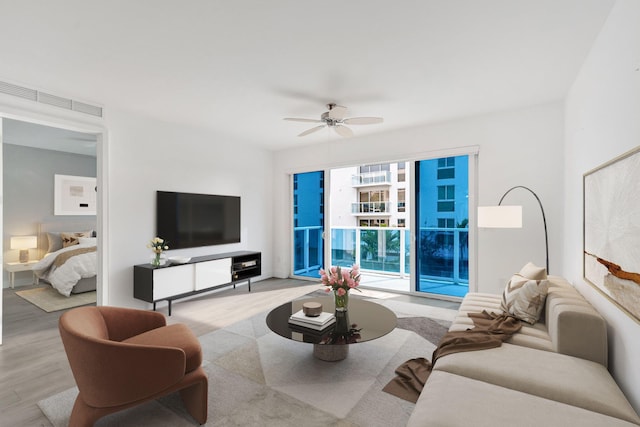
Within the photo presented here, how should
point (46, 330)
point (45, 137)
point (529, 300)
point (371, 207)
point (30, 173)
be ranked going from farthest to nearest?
point (371, 207), point (30, 173), point (45, 137), point (46, 330), point (529, 300)

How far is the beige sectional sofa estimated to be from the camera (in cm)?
130

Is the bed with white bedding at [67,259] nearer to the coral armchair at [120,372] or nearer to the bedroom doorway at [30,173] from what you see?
the bedroom doorway at [30,173]

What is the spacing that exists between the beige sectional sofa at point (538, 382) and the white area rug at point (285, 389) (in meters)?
0.54

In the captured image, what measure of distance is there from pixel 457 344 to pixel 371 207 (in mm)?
5581

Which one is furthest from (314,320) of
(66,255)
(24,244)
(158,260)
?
(24,244)

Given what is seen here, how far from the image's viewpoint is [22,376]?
2.36m

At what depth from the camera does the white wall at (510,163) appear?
3643mm

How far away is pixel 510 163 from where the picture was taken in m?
3.90

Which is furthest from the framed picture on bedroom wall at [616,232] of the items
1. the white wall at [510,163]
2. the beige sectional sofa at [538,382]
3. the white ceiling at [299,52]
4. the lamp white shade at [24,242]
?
the lamp white shade at [24,242]

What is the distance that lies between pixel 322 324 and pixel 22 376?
7.75ft

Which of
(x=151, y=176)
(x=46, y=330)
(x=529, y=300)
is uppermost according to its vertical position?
(x=151, y=176)

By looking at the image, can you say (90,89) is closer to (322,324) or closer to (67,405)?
(67,405)

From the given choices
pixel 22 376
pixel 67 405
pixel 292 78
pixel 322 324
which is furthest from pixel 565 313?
pixel 22 376

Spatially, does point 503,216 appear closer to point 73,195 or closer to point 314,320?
point 314,320
